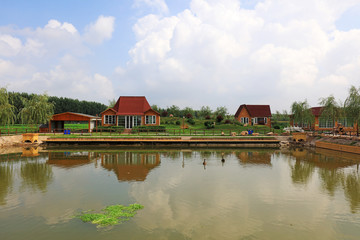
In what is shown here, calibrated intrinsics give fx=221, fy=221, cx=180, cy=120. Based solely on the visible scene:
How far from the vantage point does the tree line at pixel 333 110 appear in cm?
2733

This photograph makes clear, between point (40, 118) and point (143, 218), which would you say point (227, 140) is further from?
point (40, 118)

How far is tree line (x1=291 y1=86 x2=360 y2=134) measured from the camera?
1076 inches

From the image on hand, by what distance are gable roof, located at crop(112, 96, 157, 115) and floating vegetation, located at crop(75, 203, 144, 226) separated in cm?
3557

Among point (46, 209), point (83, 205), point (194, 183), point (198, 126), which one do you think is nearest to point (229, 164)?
point (194, 183)

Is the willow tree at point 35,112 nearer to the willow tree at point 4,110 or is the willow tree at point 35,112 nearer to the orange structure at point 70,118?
the orange structure at point 70,118

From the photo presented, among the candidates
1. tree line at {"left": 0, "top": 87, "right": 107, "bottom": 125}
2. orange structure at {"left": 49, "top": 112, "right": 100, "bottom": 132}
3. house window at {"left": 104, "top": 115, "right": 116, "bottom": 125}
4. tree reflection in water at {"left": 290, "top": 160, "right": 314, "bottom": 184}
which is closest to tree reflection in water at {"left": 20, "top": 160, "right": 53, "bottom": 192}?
tree line at {"left": 0, "top": 87, "right": 107, "bottom": 125}

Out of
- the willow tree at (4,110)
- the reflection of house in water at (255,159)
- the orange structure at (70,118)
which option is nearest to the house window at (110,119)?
the orange structure at (70,118)

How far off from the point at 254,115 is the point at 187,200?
47.3 metres

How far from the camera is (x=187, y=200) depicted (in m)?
10.0

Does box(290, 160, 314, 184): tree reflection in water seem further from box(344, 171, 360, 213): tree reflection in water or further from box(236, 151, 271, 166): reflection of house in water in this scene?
box(236, 151, 271, 166): reflection of house in water

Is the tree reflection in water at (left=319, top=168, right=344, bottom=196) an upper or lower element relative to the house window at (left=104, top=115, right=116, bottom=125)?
lower

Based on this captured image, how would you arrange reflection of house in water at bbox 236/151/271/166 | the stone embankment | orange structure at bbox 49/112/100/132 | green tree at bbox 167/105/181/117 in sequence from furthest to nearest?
green tree at bbox 167/105/181/117 < orange structure at bbox 49/112/100/132 < the stone embankment < reflection of house in water at bbox 236/151/271/166

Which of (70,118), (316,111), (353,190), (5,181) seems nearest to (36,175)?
(5,181)

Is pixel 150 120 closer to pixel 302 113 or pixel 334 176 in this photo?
pixel 302 113
